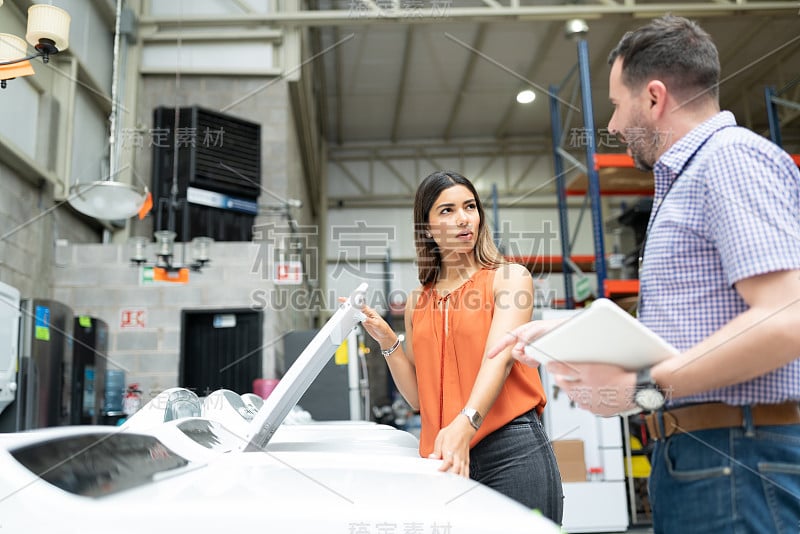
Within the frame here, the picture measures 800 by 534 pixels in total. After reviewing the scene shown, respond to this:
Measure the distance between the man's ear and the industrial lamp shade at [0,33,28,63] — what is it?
6.03ft

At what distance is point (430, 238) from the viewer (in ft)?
4.80

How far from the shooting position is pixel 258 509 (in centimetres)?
67

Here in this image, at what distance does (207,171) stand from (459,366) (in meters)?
4.63

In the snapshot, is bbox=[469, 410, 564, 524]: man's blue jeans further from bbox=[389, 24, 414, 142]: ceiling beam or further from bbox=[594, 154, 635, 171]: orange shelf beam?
bbox=[389, 24, 414, 142]: ceiling beam

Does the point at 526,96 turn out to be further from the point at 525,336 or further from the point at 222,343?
the point at 525,336

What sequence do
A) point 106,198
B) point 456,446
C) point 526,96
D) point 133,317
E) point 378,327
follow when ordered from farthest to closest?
point 526,96, point 133,317, point 106,198, point 378,327, point 456,446

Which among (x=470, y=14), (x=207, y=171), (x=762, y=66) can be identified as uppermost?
(x=762, y=66)

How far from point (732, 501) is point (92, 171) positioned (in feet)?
19.0

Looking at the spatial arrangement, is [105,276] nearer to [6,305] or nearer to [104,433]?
[6,305]

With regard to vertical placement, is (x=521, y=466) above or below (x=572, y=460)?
above

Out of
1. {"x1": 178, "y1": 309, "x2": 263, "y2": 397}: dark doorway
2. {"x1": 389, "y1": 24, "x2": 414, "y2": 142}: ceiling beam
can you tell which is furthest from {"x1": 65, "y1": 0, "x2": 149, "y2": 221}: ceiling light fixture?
{"x1": 389, "y1": 24, "x2": 414, "y2": 142}: ceiling beam

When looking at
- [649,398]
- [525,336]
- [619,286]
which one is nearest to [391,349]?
[525,336]

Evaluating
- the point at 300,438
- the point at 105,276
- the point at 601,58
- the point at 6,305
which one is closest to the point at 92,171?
the point at 105,276

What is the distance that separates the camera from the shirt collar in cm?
85
